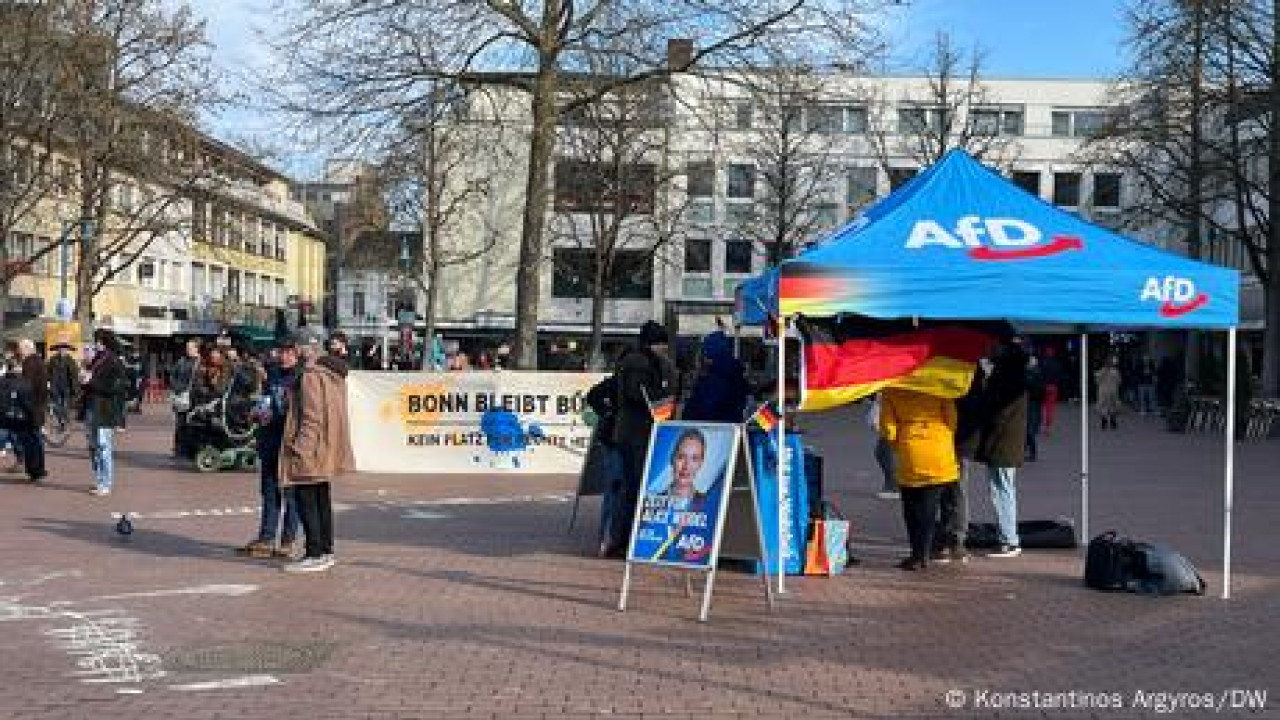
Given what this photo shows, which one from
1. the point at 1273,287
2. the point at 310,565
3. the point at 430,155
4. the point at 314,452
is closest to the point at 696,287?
the point at 1273,287

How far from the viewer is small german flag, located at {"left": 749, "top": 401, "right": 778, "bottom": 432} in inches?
389

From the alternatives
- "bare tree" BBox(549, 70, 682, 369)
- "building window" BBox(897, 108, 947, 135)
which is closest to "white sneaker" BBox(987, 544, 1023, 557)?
"bare tree" BBox(549, 70, 682, 369)

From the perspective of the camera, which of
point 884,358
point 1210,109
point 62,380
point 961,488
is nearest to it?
point 884,358

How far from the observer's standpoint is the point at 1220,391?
34.2m

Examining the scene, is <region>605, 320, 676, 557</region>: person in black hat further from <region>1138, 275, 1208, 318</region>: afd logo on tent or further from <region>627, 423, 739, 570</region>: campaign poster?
<region>1138, 275, 1208, 318</region>: afd logo on tent

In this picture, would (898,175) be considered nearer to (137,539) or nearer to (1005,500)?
(1005,500)

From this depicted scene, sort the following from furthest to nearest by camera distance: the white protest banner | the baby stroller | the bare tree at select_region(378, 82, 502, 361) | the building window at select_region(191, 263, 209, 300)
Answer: the building window at select_region(191, 263, 209, 300), the bare tree at select_region(378, 82, 502, 361), the white protest banner, the baby stroller

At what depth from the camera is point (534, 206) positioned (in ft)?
76.3

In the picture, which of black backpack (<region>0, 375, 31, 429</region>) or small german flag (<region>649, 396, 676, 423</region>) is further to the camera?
black backpack (<region>0, 375, 31, 429</region>)

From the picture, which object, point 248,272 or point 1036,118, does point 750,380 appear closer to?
point 1036,118

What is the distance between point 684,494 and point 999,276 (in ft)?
8.65

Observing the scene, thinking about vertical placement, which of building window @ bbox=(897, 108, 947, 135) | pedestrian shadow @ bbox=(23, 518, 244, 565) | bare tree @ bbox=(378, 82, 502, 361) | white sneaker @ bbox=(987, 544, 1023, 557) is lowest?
pedestrian shadow @ bbox=(23, 518, 244, 565)

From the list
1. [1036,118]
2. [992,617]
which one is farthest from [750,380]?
[1036,118]

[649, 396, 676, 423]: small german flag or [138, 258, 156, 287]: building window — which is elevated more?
[138, 258, 156, 287]: building window
